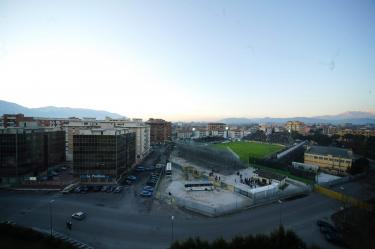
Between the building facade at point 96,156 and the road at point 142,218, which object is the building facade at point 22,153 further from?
the building facade at point 96,156

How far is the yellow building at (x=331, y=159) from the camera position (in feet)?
115

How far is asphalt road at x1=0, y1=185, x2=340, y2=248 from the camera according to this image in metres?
15.9

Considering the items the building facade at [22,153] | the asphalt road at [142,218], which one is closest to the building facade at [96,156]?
the asphalt road at [142,218]

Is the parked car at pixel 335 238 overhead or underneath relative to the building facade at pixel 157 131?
underneath

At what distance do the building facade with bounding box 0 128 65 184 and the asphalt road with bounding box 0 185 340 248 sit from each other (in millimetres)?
4389

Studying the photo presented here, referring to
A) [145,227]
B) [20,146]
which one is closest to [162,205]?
[145,227]

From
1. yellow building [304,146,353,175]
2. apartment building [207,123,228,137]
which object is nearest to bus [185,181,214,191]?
yellow building [304,146,353,175]

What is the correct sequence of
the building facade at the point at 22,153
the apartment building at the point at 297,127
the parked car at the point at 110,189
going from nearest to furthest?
the parked car at the point at 110,189 < the building facade at the point at 22,153 < the apartment building at the point at 297,127

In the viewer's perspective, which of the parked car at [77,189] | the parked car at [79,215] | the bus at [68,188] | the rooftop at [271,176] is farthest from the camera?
the rooftop at [271,176]

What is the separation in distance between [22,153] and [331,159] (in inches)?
1661

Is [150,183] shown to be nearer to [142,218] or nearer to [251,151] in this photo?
[142,218]

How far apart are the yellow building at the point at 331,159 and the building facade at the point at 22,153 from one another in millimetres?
40129

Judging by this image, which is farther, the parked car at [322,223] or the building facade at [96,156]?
the building facade at [96,156]

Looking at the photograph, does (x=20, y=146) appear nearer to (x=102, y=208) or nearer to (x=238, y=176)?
(x=102, y=208)
